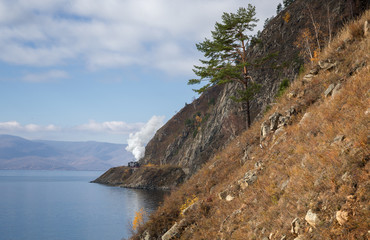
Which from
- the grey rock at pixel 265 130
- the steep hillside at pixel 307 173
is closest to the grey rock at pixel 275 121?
the steep hillside at pixel 307 173

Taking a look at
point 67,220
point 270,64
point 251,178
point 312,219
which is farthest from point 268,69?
point 312,219

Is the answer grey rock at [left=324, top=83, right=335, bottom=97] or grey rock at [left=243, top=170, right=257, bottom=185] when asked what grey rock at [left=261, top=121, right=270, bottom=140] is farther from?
grey rock at [left=324, top=83, right=335, bottom=97]

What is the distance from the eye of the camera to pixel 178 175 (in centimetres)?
9056

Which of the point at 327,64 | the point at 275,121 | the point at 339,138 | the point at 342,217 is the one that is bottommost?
the point at 342,217

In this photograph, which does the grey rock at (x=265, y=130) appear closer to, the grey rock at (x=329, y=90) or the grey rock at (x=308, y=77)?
the grey rock at (x=308, y=77)

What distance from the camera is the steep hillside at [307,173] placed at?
6266 millimetres

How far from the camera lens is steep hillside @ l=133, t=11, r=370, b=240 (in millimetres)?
6266

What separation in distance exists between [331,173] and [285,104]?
33.4 ft

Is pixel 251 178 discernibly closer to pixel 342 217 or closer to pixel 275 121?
pixel 275 121

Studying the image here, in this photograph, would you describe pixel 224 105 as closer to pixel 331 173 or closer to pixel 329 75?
pixel 329 75

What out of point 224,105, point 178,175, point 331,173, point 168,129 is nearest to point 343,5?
point 224,105

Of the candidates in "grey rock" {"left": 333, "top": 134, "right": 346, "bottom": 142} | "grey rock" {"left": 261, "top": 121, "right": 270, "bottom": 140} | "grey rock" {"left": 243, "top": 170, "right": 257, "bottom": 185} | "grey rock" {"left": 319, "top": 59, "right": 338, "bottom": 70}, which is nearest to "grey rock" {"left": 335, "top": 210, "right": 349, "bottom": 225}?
"grey rock" {"left": 333, "top": 134, "right": 346, "bottom": 142}

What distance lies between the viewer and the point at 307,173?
315 inches

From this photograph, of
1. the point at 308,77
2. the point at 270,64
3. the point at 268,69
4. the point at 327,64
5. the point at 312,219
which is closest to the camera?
the point at 312,219
